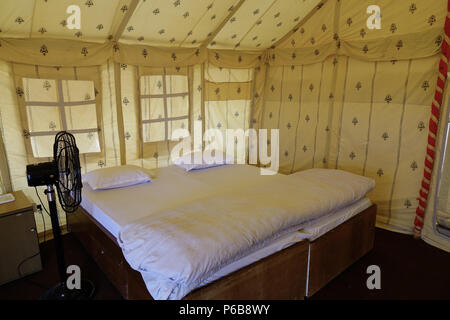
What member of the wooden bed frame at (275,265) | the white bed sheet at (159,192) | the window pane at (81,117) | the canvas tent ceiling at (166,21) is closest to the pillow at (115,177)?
the white bed sheet at (159,192)

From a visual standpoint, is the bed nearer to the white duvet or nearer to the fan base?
the white duvet

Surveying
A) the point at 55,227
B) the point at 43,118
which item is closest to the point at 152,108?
the point at 43,118

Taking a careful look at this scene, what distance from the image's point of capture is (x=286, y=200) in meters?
2.16

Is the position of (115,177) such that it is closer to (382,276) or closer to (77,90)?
(77,90)

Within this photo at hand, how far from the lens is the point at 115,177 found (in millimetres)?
2797

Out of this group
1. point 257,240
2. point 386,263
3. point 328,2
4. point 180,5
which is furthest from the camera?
point 328,2

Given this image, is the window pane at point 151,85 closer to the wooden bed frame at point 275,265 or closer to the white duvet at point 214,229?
the wooden bed frame at point 275,265

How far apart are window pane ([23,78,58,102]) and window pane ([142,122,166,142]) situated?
3.14 ft

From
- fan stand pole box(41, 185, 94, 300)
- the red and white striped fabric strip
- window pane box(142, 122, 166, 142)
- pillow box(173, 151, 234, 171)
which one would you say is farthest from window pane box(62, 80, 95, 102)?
the red and white striped fabric strip

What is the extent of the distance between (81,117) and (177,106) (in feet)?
3.64

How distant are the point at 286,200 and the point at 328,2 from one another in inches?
107
